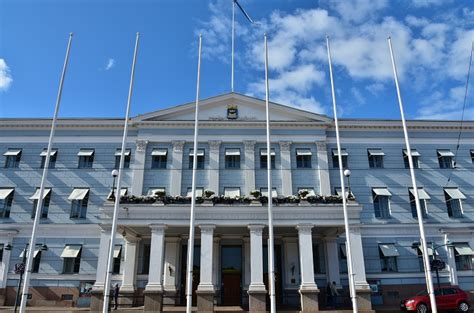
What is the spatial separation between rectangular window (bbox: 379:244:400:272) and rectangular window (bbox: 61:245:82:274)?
73.9 feet

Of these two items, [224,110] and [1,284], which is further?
[224,110]

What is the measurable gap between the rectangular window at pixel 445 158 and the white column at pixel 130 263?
25.2 m

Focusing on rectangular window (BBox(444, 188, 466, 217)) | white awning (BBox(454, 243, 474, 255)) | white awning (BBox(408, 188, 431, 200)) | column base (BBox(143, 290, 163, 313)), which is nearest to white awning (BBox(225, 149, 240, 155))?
column base (BBox(143, 290, 163, 313))

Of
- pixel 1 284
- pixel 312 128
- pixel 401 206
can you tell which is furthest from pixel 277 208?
pixel 1 284

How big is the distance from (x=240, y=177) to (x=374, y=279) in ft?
41.0

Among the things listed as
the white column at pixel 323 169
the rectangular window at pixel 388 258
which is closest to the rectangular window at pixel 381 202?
the rectangular window at pixel 388 258

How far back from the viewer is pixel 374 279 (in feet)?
92.1

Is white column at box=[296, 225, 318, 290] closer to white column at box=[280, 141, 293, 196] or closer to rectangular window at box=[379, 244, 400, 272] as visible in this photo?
→ white column at box=[280, 141, 293, 196]

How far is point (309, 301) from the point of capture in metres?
21.7

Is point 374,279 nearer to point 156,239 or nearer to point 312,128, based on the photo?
point 312,128

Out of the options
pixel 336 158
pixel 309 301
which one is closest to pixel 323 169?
pixel 336 158

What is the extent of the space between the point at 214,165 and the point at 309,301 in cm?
1297

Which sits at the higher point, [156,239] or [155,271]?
[156,239]

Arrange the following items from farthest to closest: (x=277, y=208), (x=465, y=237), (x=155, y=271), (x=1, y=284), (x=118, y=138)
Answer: (x=118, y=138), (x=465, y=237), (x=1, y=284), (x=277, y=208), (x=155, y=271)
